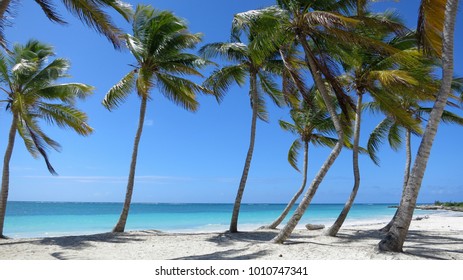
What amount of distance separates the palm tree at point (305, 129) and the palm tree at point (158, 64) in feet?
15.9

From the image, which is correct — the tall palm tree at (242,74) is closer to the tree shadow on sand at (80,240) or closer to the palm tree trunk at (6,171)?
the tree shadow on sand at (80,240)

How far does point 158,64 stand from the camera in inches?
525

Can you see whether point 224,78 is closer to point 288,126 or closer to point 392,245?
point 288,126

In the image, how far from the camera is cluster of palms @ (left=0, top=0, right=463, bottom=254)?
770 cm

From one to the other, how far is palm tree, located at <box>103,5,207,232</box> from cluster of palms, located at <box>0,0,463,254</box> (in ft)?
0.13

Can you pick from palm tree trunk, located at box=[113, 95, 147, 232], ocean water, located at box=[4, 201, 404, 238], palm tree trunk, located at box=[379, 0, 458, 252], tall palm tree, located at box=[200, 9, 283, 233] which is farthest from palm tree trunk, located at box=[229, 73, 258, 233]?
ocean water, located at box=[4, 201, 404, 238]

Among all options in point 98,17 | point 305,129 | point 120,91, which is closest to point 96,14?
point 98,17

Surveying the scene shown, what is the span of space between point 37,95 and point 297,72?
29.8 feet

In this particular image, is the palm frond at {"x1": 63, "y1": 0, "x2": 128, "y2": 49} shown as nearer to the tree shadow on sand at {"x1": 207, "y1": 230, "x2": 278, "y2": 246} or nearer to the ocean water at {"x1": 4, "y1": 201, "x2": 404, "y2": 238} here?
the tree shadow on sand at {"x1": 207, "y1": 230, "x2": 278, "y2": 246}

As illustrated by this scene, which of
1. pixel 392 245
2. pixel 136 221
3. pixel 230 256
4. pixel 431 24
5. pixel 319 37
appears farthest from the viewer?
pixel 136 221

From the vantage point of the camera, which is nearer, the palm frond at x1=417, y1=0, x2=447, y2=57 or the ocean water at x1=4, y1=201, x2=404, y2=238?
the palm frond at x1=417, y1=0, x2=447, y2=57

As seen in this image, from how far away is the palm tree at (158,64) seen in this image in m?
12.9

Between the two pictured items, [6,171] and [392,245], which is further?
[6,171]
